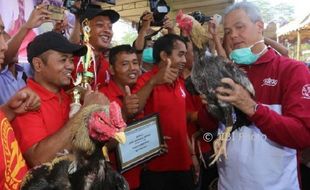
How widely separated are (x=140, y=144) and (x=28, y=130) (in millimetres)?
1019

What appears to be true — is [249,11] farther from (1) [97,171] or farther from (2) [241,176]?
(1) [97,171]

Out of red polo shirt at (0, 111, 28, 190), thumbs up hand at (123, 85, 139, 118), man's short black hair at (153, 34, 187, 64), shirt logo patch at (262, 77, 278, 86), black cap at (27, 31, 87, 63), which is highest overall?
black cap at (27, 31, 87, 63)

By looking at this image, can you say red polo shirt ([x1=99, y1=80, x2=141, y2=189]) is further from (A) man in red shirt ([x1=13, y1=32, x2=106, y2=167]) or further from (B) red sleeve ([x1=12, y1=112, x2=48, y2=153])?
(B) red sleeve ([x1=12, y1=112, x2=48, y2=153])

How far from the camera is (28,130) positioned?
1969mm

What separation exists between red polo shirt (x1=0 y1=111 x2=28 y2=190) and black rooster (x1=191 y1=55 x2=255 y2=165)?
1.01 meters

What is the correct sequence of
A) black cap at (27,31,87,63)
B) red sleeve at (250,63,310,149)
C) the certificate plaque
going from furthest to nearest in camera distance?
the certificate plaque < black cap at (27,31,87,63) < red sleeve at (250,63,310,149)

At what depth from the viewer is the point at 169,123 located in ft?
11.0

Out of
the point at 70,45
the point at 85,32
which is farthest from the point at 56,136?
the point at 85,32

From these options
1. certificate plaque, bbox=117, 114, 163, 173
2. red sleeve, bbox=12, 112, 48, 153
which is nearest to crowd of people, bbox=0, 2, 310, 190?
red sleeve, bbox=12, 112, 48, 153

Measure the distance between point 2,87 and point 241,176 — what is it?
2123mm

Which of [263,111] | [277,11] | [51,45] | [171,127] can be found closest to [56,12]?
[51,45]

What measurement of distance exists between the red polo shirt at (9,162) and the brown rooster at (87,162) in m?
0.08

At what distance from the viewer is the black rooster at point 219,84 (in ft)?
6.16

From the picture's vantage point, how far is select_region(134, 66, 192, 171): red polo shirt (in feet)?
10.9
